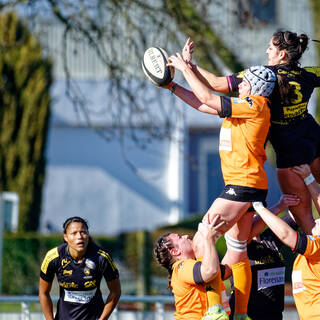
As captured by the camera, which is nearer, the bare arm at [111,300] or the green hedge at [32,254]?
the bare arm at [111,300]

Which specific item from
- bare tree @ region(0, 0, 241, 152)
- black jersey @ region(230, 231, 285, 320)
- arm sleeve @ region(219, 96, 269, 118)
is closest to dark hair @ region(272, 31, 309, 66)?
arm sleeve @ region(219, 96, 269, 118)

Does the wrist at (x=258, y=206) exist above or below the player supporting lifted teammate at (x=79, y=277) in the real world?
above

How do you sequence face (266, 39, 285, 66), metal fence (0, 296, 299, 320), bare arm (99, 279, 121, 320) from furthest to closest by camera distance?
metal fence (0, 296, 299, 320) < bare arm (99, 279, 121, 320) < face (266, 39, 285, 66)

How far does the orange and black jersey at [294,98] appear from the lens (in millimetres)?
5250

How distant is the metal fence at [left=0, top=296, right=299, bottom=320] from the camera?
7602mm

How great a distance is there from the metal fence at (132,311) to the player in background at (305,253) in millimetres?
2174

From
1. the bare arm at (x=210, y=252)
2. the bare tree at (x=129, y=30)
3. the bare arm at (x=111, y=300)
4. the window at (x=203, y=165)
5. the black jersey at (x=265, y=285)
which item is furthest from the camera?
the window at (x=203, y=165)

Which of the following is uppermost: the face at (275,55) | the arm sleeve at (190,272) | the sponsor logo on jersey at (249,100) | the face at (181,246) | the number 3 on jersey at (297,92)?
the face at (275,55)

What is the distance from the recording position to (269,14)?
21281 mm

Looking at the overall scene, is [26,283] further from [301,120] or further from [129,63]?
[301,120]

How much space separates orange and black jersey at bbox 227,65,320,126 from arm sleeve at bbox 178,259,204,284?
45.2 inches

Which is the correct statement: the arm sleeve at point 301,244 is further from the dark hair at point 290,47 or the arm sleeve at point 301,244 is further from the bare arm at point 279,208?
the dark hair at point 290,47

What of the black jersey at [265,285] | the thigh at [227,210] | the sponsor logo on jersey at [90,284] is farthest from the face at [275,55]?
the sponsor logo on jersey at [90,284]

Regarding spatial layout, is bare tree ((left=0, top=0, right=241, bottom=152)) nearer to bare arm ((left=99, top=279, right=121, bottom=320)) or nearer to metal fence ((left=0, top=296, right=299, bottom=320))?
metal fence ((left=0, top=296, right=299, bottom=320))
